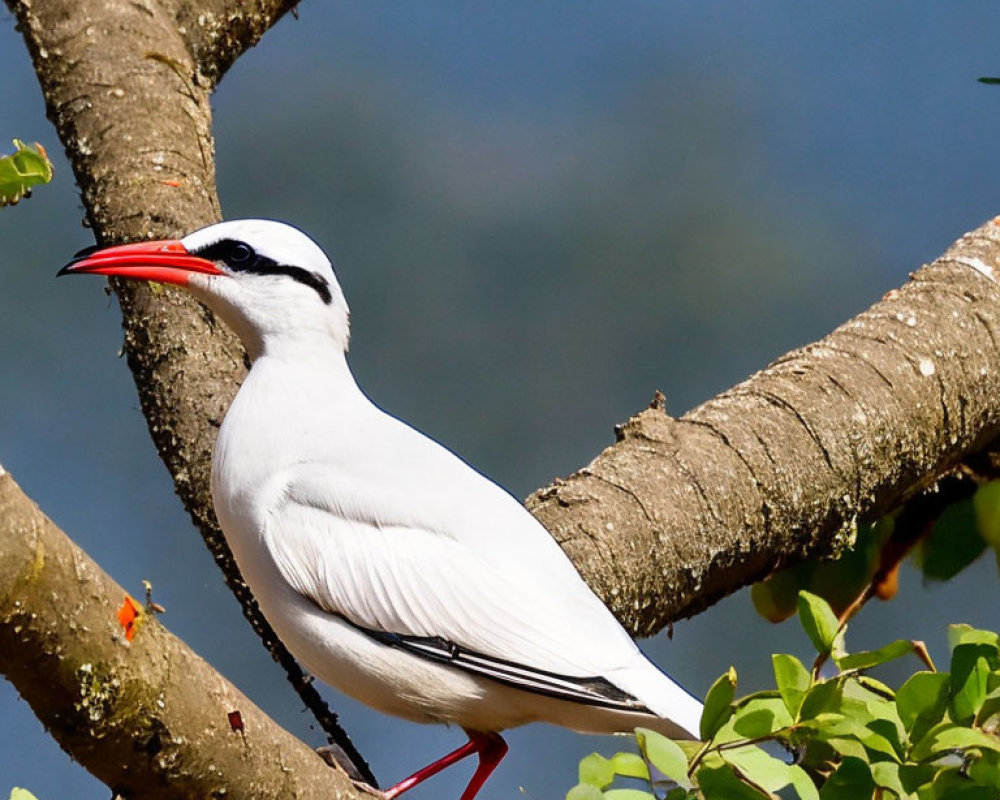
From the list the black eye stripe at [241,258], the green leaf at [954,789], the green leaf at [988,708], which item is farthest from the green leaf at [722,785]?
the black eye stripe at [241,258]

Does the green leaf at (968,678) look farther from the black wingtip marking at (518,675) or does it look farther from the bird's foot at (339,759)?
the bird's foot at (339,759)

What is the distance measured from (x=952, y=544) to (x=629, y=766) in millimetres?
2240

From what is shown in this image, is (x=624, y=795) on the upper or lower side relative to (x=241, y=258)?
lower

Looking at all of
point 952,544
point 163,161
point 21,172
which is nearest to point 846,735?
point 21,172

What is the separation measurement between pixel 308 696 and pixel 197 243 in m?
1.11

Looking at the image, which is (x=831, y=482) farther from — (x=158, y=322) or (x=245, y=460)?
(x=158, y=322)

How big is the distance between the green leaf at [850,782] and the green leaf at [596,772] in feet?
0.96

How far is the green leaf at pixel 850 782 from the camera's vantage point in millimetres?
1802

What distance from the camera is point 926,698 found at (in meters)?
1.87

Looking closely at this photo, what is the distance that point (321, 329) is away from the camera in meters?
3.29

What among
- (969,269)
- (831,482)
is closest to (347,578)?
(831,482)

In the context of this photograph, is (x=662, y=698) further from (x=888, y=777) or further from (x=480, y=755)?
(x=888, y=777)

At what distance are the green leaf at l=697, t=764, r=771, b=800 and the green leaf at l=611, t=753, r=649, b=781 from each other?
0.07 metres

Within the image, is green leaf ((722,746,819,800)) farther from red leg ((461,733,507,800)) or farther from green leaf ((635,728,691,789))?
red leg ((461,733,507,800))
